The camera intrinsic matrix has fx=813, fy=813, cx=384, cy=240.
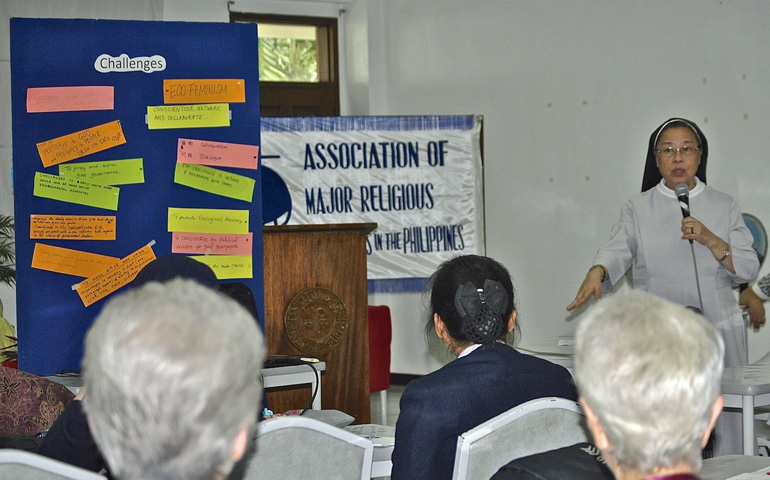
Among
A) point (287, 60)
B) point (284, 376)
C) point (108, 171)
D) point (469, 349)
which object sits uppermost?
point (287, 60)

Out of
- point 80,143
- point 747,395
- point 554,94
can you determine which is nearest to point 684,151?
point 747,395

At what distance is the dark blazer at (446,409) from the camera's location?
1.75 meters

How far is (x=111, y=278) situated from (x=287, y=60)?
5.11 metres

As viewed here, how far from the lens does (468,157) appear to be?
6.50 meters

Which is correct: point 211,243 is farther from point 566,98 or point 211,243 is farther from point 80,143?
point 566,98

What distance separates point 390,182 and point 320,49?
2129 millimetres

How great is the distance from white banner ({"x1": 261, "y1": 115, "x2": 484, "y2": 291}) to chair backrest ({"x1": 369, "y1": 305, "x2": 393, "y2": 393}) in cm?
92

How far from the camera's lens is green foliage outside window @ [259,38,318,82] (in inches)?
304

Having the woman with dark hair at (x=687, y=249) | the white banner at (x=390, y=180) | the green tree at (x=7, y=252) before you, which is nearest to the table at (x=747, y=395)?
the woman with dark hair at (x=687, y=249)

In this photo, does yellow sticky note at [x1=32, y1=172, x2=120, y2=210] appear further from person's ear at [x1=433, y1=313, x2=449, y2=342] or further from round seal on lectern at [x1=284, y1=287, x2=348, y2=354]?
person's ear at [x1=433, y1=313, x2=449, y2=342]

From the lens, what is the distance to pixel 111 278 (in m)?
3.08

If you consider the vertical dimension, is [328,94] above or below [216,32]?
above

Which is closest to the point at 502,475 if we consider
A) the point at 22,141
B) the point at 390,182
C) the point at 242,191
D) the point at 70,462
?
the point at 70,462

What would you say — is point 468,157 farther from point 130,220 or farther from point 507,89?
point 130,220
